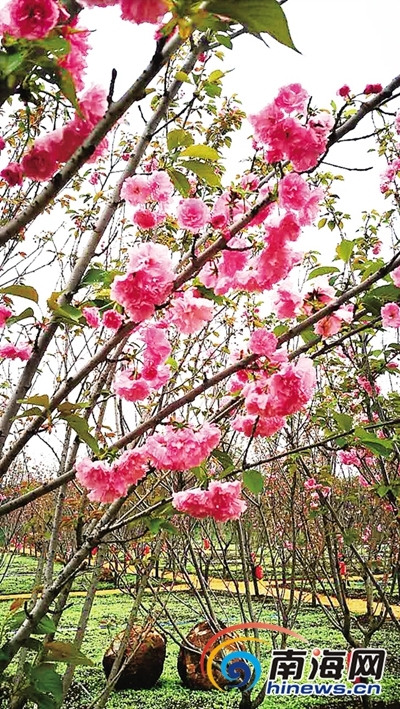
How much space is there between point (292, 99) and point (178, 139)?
0.28 metres

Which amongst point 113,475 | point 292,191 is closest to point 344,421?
point 113,475

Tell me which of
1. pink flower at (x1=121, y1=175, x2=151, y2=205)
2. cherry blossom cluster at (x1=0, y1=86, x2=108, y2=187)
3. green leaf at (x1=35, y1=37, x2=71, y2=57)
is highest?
pink flower at (x1=121, y1=175, x2=151, y2=205)

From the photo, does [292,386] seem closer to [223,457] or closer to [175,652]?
[223,457]

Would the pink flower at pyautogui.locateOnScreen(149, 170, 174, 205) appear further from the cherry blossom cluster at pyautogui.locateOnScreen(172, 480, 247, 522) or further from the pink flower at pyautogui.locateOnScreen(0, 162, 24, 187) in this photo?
the cherry blossom cluster at pyautogui.locateOnScreen(172, 480, 247, 522)

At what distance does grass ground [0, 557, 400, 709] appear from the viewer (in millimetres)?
4582

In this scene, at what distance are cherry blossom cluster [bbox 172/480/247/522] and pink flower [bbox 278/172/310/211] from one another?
894mm

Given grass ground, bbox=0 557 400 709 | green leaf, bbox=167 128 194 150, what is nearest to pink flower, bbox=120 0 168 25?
green leaf, bbox=167 128 194 150

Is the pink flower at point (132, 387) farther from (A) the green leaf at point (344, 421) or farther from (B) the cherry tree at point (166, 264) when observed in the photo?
(A) the green leaf at point (344, 421)

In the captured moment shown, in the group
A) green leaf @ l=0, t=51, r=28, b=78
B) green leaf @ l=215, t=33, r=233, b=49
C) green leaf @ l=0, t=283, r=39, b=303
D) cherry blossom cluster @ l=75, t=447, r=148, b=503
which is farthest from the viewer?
→ cherry blossom cluster @ l=75, t=447, r=148, b=503

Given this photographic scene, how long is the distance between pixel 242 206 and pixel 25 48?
0.76 meters

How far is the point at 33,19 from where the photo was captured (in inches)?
31.1

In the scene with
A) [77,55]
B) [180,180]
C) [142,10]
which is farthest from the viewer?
[180,180]

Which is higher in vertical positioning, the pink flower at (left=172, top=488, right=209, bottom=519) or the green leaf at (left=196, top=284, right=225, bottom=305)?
the green leaf at (left=196, top=284, right=225, bottom=305)

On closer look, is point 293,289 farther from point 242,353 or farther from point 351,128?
point 351,128
